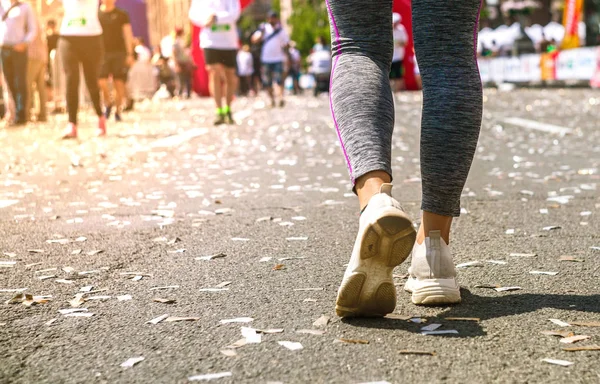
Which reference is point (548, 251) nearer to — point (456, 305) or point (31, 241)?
point (456, 305)

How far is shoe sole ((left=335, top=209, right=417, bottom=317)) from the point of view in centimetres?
279

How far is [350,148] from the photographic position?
3111 millimetres

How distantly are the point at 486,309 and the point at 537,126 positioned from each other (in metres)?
9.91

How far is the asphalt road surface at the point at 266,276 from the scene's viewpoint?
101 inches

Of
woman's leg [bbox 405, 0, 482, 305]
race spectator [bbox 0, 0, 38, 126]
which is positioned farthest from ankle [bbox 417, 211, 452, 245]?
race spectator [bbox 0, 0, 38, 126]

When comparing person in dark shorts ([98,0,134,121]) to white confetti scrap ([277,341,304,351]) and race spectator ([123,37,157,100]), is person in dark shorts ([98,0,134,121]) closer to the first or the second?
race spectator ([123,37,157,100])

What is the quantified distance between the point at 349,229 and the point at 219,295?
4.90 ft

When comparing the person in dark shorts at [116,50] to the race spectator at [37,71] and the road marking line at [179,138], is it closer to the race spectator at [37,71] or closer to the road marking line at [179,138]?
the race spectator at [37,71]

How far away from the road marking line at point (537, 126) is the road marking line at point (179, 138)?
12.1ft

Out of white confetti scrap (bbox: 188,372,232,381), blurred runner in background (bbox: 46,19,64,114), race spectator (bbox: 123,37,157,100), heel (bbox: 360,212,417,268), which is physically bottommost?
race spectator (bbox: 123,37,157,100)

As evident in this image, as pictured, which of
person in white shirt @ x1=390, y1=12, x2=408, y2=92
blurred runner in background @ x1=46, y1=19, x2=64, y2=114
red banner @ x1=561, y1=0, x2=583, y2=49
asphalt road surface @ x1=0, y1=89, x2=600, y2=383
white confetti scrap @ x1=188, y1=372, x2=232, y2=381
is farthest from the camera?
red banner @ x1=561, y1=0, x2=583, y2=49

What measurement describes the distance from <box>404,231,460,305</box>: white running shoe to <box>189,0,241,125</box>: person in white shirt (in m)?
11.5

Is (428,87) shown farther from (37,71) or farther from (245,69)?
(245,69)

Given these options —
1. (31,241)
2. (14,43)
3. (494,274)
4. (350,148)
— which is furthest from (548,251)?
(14,43)
